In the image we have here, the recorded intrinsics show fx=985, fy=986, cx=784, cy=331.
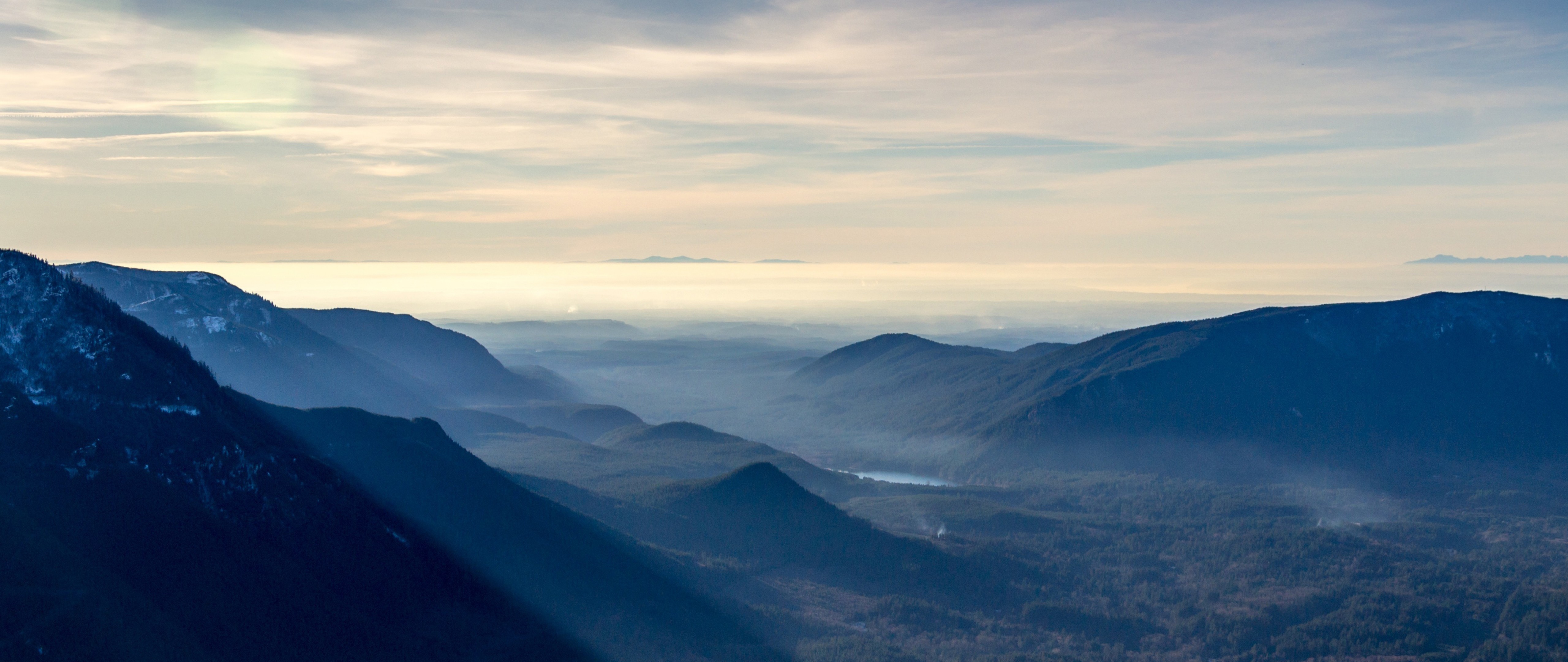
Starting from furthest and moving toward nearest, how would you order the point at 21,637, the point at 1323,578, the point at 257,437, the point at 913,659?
the point at 1323,578 → the point at 913,659 → the point at 257,437 → the point at 21,637

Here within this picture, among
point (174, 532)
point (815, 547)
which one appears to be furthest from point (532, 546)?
point (815, 547)

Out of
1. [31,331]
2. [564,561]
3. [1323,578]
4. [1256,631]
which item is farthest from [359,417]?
[1323,578]

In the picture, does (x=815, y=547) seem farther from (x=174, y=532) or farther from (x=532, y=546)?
(x=174, y=532)

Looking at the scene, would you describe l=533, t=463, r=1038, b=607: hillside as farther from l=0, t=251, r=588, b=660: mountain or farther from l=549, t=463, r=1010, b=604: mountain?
l=0, t=251, r=588, b=660: mountain

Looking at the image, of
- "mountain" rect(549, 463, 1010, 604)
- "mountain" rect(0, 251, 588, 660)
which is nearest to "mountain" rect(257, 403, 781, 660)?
"mountain" rect(0, 251, 588, 660)

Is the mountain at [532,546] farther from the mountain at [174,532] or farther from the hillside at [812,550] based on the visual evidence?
the hillside at [812,550]

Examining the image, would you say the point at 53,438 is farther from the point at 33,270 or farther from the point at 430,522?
the point at 430,522
